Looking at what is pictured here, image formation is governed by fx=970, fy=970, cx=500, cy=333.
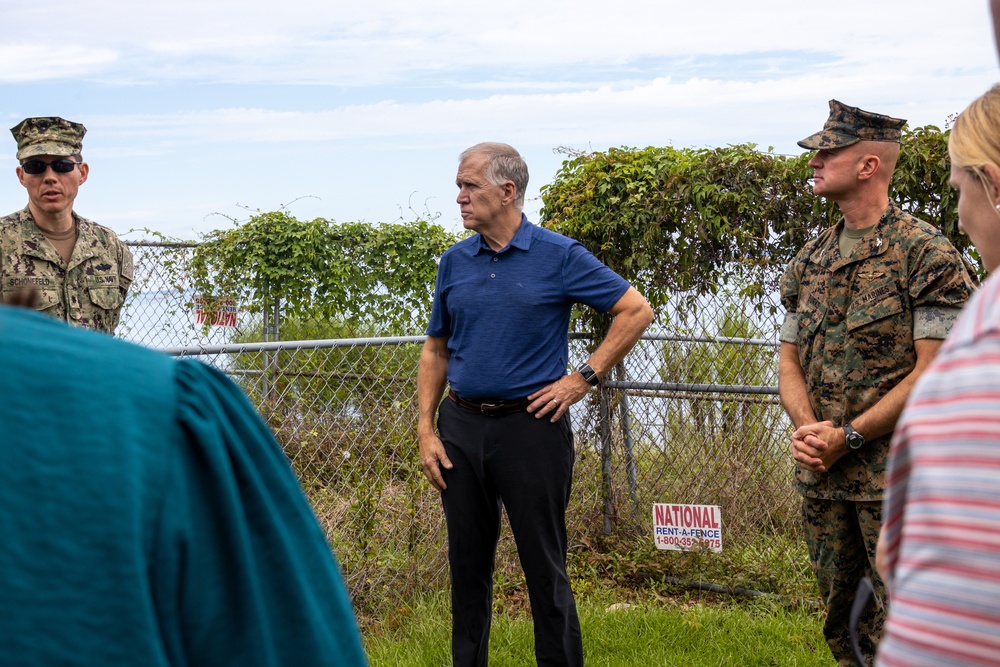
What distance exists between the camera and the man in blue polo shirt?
386 centimetres

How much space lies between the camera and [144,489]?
2.78ft

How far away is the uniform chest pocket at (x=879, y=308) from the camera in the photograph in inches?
129

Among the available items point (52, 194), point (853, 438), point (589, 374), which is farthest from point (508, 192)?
point (52, 194)

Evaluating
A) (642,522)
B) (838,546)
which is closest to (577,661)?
(838,546)

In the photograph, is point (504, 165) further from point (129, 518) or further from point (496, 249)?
point (129, 518)

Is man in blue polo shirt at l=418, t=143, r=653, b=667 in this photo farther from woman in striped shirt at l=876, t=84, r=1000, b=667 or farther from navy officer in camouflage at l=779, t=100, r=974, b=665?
woman in striped shirt at l=876, t=84, r=1000, b=667

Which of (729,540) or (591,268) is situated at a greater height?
(591,268)

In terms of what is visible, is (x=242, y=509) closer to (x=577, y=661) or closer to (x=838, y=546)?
(x=838, y=546)

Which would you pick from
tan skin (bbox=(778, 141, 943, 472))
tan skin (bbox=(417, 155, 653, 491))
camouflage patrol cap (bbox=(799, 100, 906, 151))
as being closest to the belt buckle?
tan skin (bbox=(417, 155, 653, 491))

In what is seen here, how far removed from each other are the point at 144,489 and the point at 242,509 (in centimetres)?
10

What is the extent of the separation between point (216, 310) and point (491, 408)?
304 inches

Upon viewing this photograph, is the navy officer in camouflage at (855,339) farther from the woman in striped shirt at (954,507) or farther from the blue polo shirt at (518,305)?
the woman in striped shirt at (954,507)

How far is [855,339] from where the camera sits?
3.36 metres

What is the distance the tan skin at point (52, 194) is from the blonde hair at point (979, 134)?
12.2 feet
